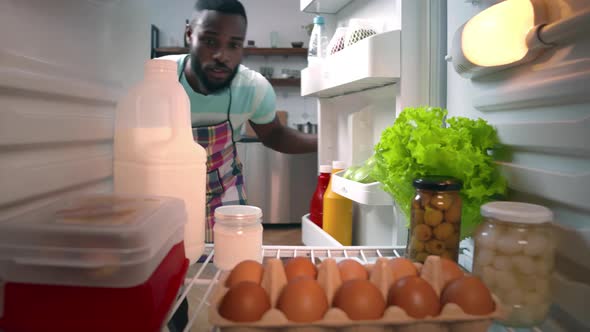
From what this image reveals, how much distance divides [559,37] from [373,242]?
2.56 ft

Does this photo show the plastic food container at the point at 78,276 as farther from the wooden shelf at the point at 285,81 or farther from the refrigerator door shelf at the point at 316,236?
the wooden shelf at the point at 285,81

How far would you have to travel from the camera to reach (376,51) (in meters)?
0.93

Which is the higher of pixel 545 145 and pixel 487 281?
pixel 545 145

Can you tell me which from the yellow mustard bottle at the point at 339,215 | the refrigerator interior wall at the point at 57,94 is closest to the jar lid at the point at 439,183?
the refrigerator interior wall at the point at 57,94

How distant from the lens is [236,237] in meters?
0.69

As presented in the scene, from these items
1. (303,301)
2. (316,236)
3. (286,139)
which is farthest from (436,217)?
(286,139)

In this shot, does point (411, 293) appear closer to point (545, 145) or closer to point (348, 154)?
point (545, 145)

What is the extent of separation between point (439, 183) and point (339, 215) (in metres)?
0.70

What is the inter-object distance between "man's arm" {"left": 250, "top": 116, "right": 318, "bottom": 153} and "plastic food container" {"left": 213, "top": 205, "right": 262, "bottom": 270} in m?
1.24

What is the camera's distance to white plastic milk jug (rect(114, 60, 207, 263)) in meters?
0.65

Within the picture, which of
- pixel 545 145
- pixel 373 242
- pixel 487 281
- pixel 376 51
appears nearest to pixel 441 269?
pixel 487 281

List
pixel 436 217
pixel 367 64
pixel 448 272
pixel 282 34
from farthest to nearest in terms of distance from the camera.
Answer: pixel 282 34 → pixel 367 64 → pixel 436 217 → pixel 448 272

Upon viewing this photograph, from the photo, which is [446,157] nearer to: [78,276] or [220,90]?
[78,276]

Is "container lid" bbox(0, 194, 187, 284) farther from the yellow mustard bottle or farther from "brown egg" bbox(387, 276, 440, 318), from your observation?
the yellow mustard bottle
